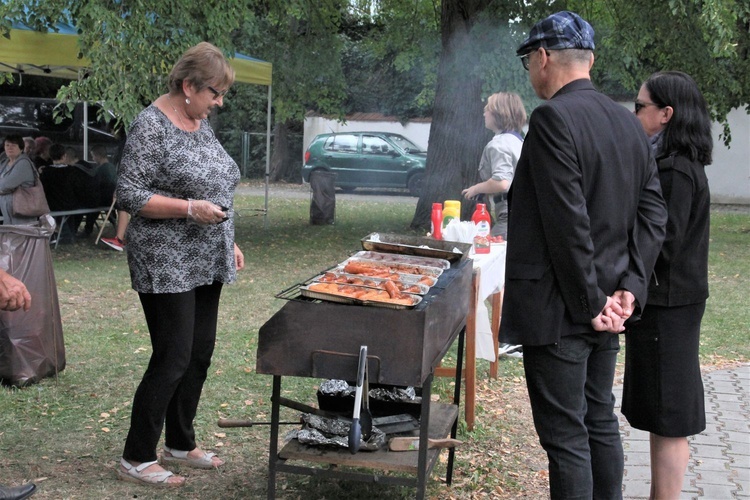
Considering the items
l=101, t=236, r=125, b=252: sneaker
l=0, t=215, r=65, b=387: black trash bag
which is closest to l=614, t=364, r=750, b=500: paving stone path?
l=0, t=215, r=65, b=387: black trash bag

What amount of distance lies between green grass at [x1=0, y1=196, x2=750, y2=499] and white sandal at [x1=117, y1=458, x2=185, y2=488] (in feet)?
0.14

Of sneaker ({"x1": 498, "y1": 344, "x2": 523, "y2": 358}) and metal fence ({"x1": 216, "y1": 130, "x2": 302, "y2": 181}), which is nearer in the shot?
sneaker ({"x1": 498, "y1": 344, "x2": 523, "y2": 358})

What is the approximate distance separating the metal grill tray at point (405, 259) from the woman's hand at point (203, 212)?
2.60 ft

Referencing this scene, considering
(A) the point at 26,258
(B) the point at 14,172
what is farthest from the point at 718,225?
(A) the point at 26,258

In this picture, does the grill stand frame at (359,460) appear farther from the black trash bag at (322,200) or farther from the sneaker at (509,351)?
the black trash bag at (322,200)

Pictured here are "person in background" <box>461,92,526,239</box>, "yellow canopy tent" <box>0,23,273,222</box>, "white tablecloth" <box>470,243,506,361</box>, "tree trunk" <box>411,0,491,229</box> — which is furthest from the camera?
"tree trunk" <box>411,0,491,229</box>

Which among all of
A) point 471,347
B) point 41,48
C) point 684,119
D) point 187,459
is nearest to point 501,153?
point 471,347

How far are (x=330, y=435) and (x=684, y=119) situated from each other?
199 centimetres

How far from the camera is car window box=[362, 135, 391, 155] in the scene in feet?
83.0

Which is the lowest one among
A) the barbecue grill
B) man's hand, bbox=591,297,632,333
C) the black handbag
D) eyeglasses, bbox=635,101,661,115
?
the black handbag

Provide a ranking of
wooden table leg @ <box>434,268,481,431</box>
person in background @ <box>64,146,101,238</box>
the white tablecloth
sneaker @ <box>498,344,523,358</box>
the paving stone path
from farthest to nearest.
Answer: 1. person in background @ <box>64,146,101,238</box>
2. sneaker @ <box>498,344,523,358</box>
3. the white tablecloth
4. wooden table leg @ <box>434,268,481,431</box>
5. the paving stone path

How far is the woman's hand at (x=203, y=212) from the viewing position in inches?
145

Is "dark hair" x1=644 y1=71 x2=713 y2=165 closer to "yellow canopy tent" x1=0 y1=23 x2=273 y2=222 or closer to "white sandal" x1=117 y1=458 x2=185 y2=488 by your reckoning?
"white sandal" x1=117 y1=458 x2=185 y2=488

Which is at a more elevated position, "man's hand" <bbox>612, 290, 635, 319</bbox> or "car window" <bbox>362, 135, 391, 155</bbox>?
"man's hand" <bbox>612, 290, 635, 319</bbox>
